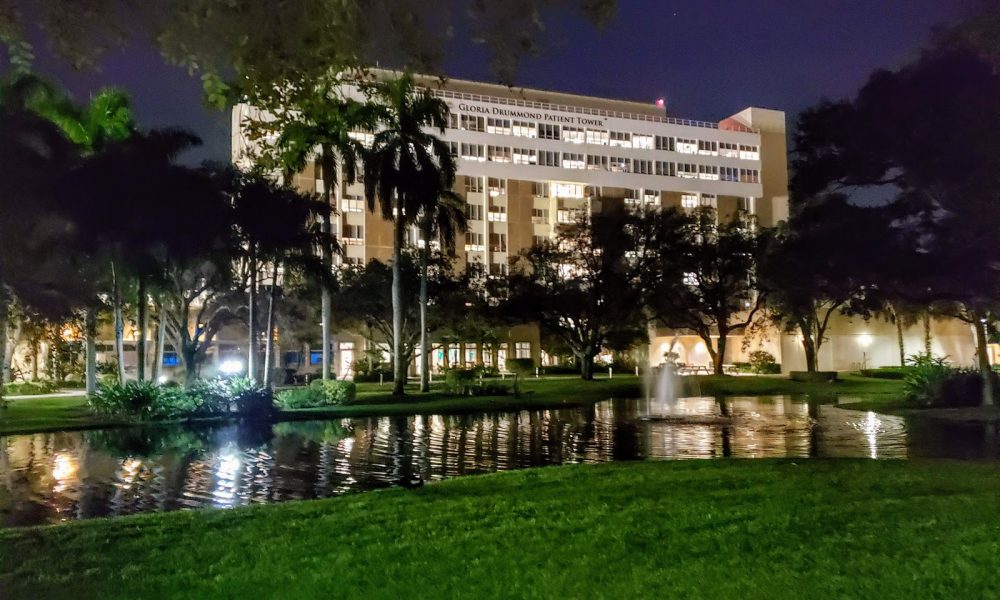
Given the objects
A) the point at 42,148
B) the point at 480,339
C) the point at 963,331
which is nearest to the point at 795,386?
the point at 480,339

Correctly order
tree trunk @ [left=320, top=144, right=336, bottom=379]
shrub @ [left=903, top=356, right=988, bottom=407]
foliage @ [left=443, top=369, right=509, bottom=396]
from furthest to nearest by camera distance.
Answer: foliage @ [left=443, top=369, right=509, bottom=396] → tree trunk @ [left=320, top=144, right=336, bottom=379] → shrub @ [left=903, top=356, right=988, bottom=407]

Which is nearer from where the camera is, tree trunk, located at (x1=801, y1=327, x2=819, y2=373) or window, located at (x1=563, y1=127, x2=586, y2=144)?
tree trunk, located at (x1=801, y1=327, x2=819, y2=373)

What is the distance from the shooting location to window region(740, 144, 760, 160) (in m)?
92.6

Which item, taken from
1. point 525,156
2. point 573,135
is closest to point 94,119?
point 525,156

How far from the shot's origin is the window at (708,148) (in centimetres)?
9031

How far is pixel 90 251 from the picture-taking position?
25.8 m

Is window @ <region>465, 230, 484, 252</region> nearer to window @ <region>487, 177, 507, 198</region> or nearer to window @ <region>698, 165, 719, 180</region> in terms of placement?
window @ <region>487, 177, 507, 198</region>

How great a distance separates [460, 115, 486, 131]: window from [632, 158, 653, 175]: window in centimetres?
1749

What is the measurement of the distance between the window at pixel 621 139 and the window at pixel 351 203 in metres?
28.0

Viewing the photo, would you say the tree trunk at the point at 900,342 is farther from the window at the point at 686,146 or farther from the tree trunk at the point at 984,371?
the window at the point at 686,146

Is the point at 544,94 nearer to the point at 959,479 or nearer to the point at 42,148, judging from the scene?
the point at 42,148

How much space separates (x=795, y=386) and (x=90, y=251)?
107 ft

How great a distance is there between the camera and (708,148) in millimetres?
91062

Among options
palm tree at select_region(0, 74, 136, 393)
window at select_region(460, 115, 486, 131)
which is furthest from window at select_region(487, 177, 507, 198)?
palm tree at select_region(0, 74, 136, 393)
